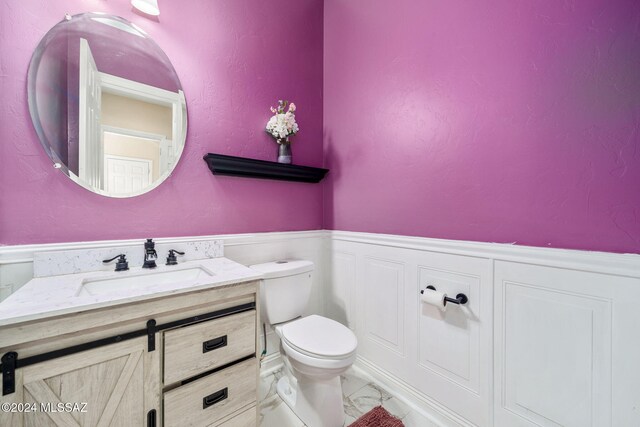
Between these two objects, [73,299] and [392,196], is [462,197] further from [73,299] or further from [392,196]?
[73,299]

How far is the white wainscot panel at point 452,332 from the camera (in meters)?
1.21

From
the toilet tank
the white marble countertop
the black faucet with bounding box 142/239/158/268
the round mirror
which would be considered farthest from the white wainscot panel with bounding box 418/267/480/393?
the round mirror

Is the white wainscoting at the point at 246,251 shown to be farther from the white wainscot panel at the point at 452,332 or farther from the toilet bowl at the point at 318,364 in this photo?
the white wainscot panel at the point at 452,332

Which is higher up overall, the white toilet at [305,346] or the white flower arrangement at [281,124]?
the white flower arrangement at [281,124]

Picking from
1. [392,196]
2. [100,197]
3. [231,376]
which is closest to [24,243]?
[100,197]

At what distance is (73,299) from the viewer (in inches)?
31.9

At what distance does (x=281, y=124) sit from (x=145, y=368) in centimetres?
150

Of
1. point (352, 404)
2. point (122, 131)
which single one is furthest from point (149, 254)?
point (352, 404)

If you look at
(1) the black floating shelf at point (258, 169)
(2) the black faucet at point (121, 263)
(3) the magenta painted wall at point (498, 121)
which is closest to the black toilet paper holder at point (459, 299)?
(3) the magenta painted wall at point (498, 121)

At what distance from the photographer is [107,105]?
1259 millimetres

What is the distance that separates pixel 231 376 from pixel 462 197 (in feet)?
4.58

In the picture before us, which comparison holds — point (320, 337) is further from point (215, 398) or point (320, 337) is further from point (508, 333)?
point (508, 333)

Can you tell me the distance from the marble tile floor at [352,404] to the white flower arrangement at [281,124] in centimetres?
170

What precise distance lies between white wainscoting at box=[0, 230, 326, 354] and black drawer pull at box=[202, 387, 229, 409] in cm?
71
